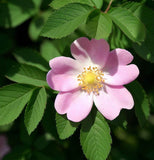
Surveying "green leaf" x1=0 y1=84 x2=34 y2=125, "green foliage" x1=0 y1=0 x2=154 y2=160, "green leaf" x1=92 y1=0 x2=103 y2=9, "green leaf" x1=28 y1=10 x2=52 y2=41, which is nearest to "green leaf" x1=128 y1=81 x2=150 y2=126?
"green foliage" x1=0 y1=0 x2=154 y2=160

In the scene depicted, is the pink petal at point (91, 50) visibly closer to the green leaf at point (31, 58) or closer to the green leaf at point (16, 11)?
the green leaf at point (31, 58)

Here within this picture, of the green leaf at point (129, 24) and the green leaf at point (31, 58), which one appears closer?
the green leaf at point (129, 24)

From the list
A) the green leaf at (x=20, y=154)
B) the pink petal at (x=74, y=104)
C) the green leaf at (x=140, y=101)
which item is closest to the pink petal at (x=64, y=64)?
the pink petal at (x=74, y=104)

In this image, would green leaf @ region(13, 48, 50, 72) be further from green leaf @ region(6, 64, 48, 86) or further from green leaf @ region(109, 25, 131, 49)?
green leaf @ region(109, 25, 131, 49)

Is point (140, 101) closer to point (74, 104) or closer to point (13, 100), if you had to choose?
point (74, 104)

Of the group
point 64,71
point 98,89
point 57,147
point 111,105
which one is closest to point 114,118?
point 111,105

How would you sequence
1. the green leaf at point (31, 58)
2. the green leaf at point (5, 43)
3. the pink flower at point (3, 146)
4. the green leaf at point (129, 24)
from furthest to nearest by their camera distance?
1. the pink flower at point (3, 146)
2. the green leaf at point (5, 43)
3. the green leaf at point (31, 58)
4. the green leaf at point (129, 24)

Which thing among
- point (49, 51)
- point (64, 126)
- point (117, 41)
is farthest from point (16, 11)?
point (64, 126)
